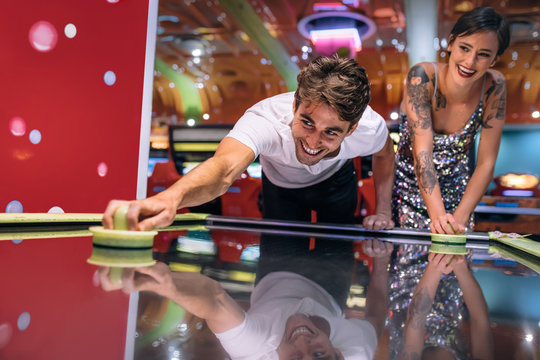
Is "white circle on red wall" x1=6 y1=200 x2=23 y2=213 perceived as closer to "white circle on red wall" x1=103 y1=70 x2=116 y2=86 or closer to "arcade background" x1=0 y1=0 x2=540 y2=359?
"arcade background" x1=0 y1=0 x2=540 y2=359

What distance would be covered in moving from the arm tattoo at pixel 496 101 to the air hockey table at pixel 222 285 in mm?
646

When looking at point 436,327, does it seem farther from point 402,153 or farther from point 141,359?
point 402,153

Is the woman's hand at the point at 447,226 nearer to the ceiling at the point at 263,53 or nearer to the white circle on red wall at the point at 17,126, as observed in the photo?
the white circle on red wall at the point at 17,126

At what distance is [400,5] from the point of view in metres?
6.45

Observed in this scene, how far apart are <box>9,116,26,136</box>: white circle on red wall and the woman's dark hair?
168cm

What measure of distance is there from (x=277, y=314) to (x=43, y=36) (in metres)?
1.64

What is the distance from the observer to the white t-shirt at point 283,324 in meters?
0.42

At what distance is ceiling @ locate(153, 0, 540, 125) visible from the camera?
Result: 6.72 m

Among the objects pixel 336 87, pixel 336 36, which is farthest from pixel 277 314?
pixel 336 36

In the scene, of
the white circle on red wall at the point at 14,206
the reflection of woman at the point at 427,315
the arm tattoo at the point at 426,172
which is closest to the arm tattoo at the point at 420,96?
the arm tattoo at the point at 426,172

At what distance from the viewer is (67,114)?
1.88 m

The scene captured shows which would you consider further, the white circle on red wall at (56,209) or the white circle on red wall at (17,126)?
the white circle on red wall at (56,209)

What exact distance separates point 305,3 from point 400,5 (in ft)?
4.42

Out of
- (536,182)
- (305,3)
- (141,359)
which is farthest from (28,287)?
(305,3)
